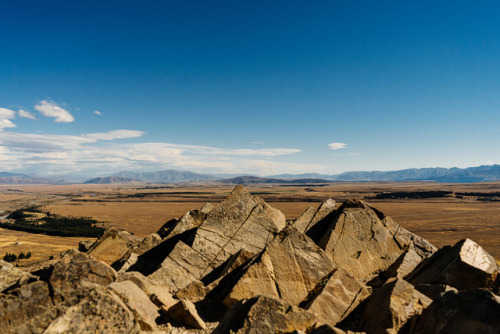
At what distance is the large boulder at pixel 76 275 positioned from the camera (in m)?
11.0

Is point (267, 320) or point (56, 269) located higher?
point (56, 269)

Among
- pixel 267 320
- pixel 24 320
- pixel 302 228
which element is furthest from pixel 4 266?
pixel 302 228

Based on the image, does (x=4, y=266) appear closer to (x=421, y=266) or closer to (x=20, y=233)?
(x=421, y=266)

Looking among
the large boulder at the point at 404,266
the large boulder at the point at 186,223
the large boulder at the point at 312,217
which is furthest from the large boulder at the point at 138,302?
the large boulder at the point at 404,266

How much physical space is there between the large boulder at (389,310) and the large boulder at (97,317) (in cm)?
807

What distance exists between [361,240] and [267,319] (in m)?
12.4

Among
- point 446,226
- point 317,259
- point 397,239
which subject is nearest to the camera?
point 317,259

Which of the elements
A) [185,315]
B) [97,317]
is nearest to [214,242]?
[185,315]

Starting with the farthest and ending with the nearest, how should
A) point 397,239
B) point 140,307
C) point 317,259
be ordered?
point 397,239, point 317,259, point 140,307

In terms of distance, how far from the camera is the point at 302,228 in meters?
22.1

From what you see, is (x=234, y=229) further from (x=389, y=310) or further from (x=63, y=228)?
(x=63, y=228)

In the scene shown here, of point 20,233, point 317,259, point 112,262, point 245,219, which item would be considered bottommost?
point 20,233

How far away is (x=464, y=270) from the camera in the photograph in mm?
12391

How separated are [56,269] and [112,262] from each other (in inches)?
311
